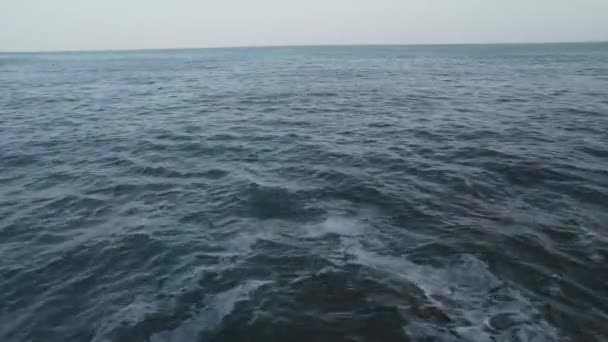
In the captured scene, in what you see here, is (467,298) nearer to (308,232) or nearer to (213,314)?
(308,232)

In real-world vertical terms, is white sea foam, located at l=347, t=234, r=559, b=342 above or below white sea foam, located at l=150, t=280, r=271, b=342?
above

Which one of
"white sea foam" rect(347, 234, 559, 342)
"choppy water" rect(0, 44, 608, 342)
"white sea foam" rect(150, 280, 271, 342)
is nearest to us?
"white sea foam" rect(347, 234, 559, 342)

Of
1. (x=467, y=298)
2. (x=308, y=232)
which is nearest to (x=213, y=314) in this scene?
(x=308, y=232)

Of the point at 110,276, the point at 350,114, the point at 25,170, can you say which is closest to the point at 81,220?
the point at 110,276

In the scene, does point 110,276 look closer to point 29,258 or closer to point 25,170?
point 29,258

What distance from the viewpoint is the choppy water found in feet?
26.3

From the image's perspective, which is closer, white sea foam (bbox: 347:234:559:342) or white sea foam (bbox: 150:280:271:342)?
white sea foam (bbox: 347:234:559:342)

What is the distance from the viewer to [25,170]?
17.5m

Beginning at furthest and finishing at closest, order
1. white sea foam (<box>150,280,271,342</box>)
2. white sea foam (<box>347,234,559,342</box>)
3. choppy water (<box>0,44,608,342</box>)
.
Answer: choppy water (<box>0,44,608,342</box>) < white sea foam (<box>150,280,271,342</box>) < white sea foam (<box>347,234,559,342</box>)

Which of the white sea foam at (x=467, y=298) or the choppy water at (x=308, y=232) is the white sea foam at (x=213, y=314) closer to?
the choppy water at (x=308, y=232)

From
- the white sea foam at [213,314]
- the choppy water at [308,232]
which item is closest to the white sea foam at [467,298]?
the choppy water at [308,232]

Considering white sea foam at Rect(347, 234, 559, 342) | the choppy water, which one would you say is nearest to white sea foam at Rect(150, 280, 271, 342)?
the choppy water

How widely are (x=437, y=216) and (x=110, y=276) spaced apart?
973 centimetres

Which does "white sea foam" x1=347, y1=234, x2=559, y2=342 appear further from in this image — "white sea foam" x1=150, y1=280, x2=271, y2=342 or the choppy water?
"white sea foam" x1=150, y1=280, x2=271, y2=342
